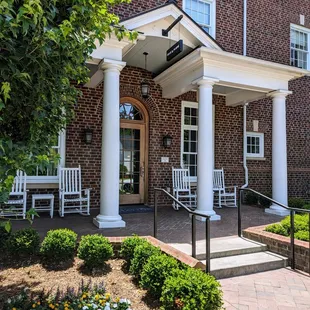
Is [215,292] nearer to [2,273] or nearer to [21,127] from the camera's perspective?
[21,127]

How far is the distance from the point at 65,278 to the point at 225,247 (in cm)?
250

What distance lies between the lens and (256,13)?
10.0m

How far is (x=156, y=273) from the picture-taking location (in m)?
3.28

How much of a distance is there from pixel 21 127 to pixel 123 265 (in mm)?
2504

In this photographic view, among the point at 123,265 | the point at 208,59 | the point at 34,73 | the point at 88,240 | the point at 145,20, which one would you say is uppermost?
the point at 145,20

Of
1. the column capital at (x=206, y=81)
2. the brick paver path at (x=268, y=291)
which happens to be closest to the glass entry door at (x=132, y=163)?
the column capital at (x=206, y=81)

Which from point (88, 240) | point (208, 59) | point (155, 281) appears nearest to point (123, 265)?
point (88, 240)

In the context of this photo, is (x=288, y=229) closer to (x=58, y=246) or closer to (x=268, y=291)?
(x=268, y=291)

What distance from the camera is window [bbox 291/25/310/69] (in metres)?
11.0

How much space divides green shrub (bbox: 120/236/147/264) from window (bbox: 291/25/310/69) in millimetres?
9820

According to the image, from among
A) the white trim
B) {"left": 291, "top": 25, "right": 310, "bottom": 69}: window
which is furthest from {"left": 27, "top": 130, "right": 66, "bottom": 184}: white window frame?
{"left": 291, "top": 25, "right": 310, "bottom": 69}: window

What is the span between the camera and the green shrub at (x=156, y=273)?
10.6 feet

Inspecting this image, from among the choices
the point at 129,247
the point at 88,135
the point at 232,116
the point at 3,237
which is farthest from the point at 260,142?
the point at 3,237

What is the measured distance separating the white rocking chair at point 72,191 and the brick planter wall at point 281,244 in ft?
12.5
